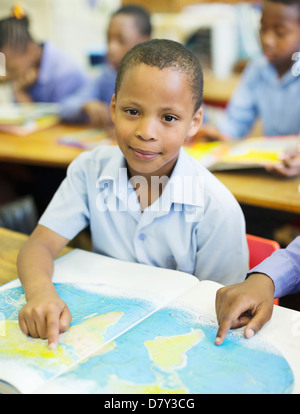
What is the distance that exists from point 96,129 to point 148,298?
151cm

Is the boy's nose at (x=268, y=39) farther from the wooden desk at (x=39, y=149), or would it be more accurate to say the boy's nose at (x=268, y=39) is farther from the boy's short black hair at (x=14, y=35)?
the boy's short black hair at (x=14, y=35)

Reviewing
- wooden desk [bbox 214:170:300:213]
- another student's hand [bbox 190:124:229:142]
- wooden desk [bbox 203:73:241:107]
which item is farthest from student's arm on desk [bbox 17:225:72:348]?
wooden desk [bbox 203:73:241:107]

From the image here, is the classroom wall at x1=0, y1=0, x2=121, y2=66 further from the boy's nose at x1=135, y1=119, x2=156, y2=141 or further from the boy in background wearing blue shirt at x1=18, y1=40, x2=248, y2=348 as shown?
the boy's nose at x1=135, y1=119, x2=156, y2=141

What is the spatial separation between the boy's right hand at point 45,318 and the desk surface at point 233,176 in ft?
2.53

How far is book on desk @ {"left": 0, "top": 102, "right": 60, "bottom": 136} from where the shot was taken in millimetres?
2308

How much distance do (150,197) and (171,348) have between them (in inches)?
17.8

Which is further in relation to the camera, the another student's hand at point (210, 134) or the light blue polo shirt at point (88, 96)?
the light blue polo shirt at point (88, 96)

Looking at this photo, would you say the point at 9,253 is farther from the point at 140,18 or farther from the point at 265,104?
the point at 140,18

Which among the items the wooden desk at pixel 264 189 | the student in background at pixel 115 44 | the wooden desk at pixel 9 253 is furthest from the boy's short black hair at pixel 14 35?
the wooden desk at pixel 9 253

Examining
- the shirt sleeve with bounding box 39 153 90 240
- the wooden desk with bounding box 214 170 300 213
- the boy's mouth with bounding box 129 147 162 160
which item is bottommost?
the wooden desk with bounding box 214 170 300 213

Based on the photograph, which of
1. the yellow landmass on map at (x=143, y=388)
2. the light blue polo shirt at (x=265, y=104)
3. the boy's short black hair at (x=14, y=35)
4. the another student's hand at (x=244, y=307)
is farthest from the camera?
the boy's short black hair at (x=14, y=35)

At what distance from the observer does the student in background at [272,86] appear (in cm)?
195

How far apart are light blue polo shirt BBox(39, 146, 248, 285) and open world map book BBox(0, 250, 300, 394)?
0.49 feet
